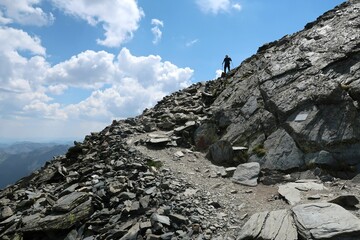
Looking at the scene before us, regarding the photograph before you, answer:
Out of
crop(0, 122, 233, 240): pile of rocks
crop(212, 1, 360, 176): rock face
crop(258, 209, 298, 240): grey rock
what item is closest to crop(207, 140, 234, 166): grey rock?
crop(212, 1, 360, 176): rock face

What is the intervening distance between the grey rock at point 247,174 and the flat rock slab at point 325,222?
5759mm

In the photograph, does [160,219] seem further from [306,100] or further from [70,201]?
[306,100]

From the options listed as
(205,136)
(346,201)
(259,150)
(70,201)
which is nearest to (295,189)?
(346,201)

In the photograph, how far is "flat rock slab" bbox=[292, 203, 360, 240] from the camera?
11977 mm

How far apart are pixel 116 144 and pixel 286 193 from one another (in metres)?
A: 16.6

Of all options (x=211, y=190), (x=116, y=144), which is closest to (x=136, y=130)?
(x=116, y=144)

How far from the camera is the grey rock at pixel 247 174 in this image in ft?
65.3

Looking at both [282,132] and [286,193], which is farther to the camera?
[282,132]

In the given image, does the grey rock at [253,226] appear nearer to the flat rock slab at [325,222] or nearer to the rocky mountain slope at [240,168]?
the rocky mountain slope at [240,168]

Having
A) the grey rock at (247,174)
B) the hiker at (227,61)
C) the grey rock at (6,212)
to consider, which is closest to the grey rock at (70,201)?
the grey rock at (6,212)

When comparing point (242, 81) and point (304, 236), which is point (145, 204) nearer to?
point (304, 236)

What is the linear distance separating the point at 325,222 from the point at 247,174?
808 cm

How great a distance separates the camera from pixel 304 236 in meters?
12.4

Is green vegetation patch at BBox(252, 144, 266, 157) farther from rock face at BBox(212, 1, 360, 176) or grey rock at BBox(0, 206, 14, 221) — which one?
grey rock at BBox(0, 206, 14, 221)
